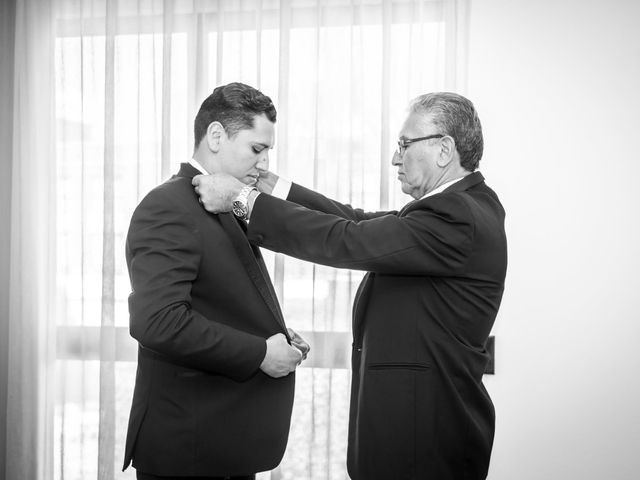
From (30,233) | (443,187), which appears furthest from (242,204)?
(30,233)

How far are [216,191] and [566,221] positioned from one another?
69.4 inches

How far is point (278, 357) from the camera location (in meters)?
1.62

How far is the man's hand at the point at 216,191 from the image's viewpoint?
5.30 feet

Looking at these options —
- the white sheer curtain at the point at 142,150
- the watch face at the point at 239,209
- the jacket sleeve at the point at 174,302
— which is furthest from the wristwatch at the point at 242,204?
Result: the white sheer curtain at the point at 142,150

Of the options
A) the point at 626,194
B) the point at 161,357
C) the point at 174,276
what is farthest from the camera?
the point at 626,194

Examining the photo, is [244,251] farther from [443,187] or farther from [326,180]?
[326,180]

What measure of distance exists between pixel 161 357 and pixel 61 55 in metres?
2.00

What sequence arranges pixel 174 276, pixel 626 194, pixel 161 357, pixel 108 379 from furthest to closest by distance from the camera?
1. pixel 108 379
2. pixel 626 194
3. pixel 161 357
4. pixel 174 276

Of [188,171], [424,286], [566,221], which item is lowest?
[424,286]

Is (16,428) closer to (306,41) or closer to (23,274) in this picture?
(23,274)

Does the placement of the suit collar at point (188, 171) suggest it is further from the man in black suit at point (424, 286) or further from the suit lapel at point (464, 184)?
the suit lapel at point (464, 184)

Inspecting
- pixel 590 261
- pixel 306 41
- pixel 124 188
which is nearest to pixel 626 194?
pixel 590 261

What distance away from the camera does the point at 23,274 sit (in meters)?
2.97

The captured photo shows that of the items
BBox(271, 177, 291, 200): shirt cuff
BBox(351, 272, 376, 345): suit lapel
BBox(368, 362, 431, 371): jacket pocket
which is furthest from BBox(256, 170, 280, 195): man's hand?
BBox(368, 362, 431, 371): jacket pocket
